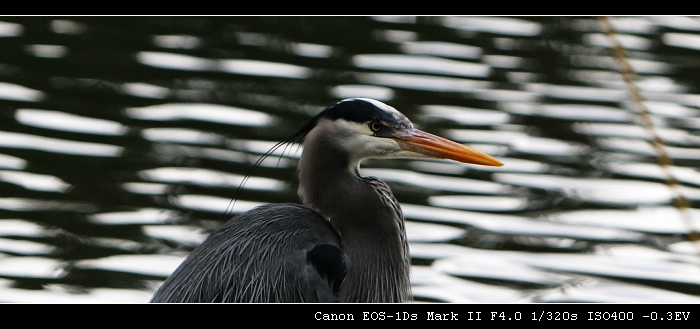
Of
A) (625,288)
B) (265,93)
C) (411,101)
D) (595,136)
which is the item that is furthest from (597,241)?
(265,93)

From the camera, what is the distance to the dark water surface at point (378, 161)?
21.0 feet

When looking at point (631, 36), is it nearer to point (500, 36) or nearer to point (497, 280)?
point (500, 36)

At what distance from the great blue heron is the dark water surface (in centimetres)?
111

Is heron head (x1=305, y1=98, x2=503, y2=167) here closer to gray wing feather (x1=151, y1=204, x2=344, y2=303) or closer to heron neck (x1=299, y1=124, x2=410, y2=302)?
heron neck (x1=299, y1=124, x2=410, y2=302)

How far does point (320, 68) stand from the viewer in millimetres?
8953

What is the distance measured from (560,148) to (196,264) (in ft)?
13.3

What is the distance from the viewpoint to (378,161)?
25.4 feet

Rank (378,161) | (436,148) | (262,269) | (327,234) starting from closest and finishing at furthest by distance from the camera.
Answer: (262,269) < (327,234) < (436,148) < (378,161)

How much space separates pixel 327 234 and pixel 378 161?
123 inches

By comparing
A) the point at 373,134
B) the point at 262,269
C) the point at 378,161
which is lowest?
the point at 262,269

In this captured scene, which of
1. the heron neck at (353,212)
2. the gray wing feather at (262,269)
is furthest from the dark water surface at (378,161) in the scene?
the gray wing feather at (262,269)

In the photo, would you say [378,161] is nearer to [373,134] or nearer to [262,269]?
[373,134]

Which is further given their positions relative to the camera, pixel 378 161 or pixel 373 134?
pixel 378 161

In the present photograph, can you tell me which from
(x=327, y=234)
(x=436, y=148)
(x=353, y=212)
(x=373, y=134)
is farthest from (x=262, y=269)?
(x=436, y=148)
